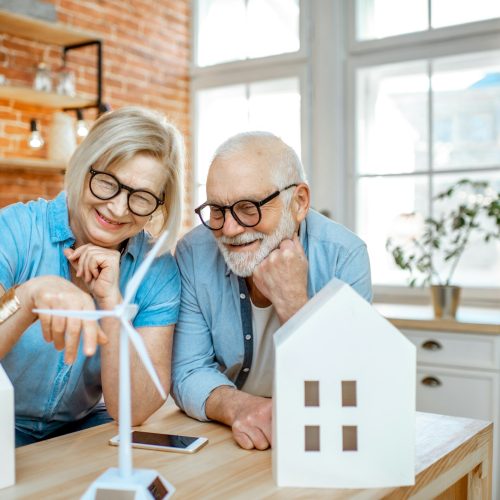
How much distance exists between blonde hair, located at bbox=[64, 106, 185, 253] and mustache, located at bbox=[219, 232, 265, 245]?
0.14 metres

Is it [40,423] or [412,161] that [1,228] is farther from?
[412,161]

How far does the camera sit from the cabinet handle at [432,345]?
304cm

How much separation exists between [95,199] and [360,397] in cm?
79

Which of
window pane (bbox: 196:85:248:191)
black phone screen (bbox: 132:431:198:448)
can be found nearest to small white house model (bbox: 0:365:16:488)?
black phone screen (bbox: 132:431:198:448)

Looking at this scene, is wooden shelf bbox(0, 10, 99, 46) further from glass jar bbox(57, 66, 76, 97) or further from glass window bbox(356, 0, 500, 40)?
glass window bbox(356, 0, 500, 40)

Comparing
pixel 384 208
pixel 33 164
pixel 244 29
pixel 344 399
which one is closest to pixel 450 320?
pixel 384 208

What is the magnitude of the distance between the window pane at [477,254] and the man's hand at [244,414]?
7.94 feet

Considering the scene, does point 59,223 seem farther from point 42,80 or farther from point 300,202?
point 42,80

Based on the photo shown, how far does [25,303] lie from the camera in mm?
1244

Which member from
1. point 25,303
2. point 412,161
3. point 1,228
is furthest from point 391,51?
point 25,303

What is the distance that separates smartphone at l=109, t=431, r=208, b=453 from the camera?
1.30 metres

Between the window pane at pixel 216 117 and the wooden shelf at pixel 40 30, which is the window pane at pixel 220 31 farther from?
the wooden shelf at pixel 40 30

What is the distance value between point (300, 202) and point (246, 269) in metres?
0.23

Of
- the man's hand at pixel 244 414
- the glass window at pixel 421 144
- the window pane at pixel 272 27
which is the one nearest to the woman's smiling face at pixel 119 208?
the man's hand at pixel 244 414
